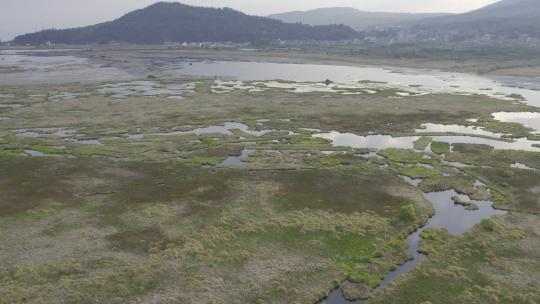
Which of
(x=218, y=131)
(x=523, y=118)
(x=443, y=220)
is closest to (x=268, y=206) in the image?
(x=443, y=220)

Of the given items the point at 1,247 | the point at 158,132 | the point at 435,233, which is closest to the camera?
the point at 1,247

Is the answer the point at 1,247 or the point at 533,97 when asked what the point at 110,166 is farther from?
the point at 533,97

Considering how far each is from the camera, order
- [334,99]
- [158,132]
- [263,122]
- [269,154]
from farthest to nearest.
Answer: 1. [334,99]
2. [263,122]
3. [158,132]
4. [269,154]

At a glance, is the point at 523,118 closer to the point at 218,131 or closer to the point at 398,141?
the point at 398,141

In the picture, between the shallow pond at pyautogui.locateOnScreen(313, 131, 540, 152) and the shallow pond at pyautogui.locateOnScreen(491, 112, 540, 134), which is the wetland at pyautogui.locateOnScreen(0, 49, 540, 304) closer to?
the shallow pond at pyautogui.locateOnScreen(491, 112, 540, 134)

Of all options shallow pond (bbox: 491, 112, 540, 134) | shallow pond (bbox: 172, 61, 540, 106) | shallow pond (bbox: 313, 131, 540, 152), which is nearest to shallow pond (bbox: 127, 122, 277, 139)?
shallow pond (bbox: 313, 131, 540, 152)

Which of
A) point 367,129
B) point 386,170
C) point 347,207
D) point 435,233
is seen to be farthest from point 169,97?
point 435,233

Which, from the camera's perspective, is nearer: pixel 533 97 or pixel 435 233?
pixel 435 233

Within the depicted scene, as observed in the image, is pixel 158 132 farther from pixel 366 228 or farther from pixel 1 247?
pixel 366 228
